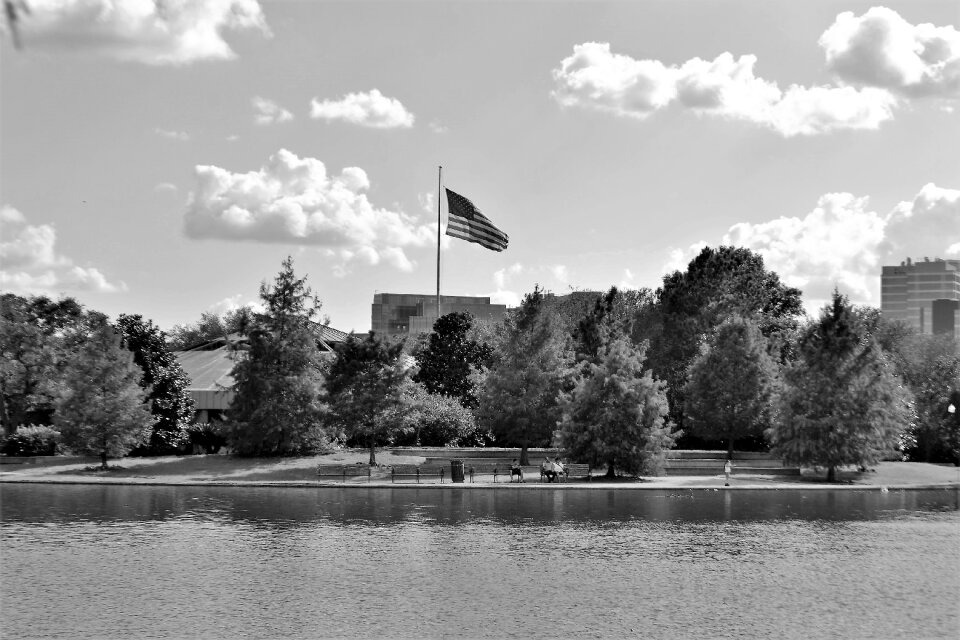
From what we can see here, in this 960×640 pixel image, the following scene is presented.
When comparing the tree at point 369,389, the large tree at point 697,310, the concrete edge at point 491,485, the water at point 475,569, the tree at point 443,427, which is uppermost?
the large tree at point 697,310

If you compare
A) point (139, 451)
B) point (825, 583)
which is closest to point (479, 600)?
point (825, 583)

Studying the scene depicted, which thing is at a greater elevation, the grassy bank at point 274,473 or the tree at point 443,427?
the tree at point 443,427

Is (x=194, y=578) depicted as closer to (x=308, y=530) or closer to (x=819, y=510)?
(x=308, y=530)

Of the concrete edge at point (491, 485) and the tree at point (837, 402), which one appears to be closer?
the concrete edge at point (491, 485)

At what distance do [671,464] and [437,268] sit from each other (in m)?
31.1

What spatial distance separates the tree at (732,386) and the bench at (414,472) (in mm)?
18163

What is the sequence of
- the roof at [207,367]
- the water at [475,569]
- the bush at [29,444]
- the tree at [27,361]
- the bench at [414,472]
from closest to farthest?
the water at [475,569]
the bench at [414,472]
the bush at [29,444]
the tree at [27,361]
the roof at [207,367]

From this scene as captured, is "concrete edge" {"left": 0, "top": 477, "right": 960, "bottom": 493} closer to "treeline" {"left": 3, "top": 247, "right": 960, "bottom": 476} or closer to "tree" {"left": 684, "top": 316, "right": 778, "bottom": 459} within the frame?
"treeline" {"left": 3, "top": 247, "right": 960, "bottom": 476}

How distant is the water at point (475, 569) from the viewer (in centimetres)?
1864

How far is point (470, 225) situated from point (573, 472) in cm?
2405

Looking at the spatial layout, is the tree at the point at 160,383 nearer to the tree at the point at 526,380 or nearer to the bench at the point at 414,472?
the bench at the point at 414,472

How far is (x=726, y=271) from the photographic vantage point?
2963 inches

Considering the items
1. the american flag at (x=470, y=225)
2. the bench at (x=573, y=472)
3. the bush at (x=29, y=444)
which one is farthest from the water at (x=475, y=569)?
the american flag at (x=470, y=225)

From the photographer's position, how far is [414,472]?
50.8 m
